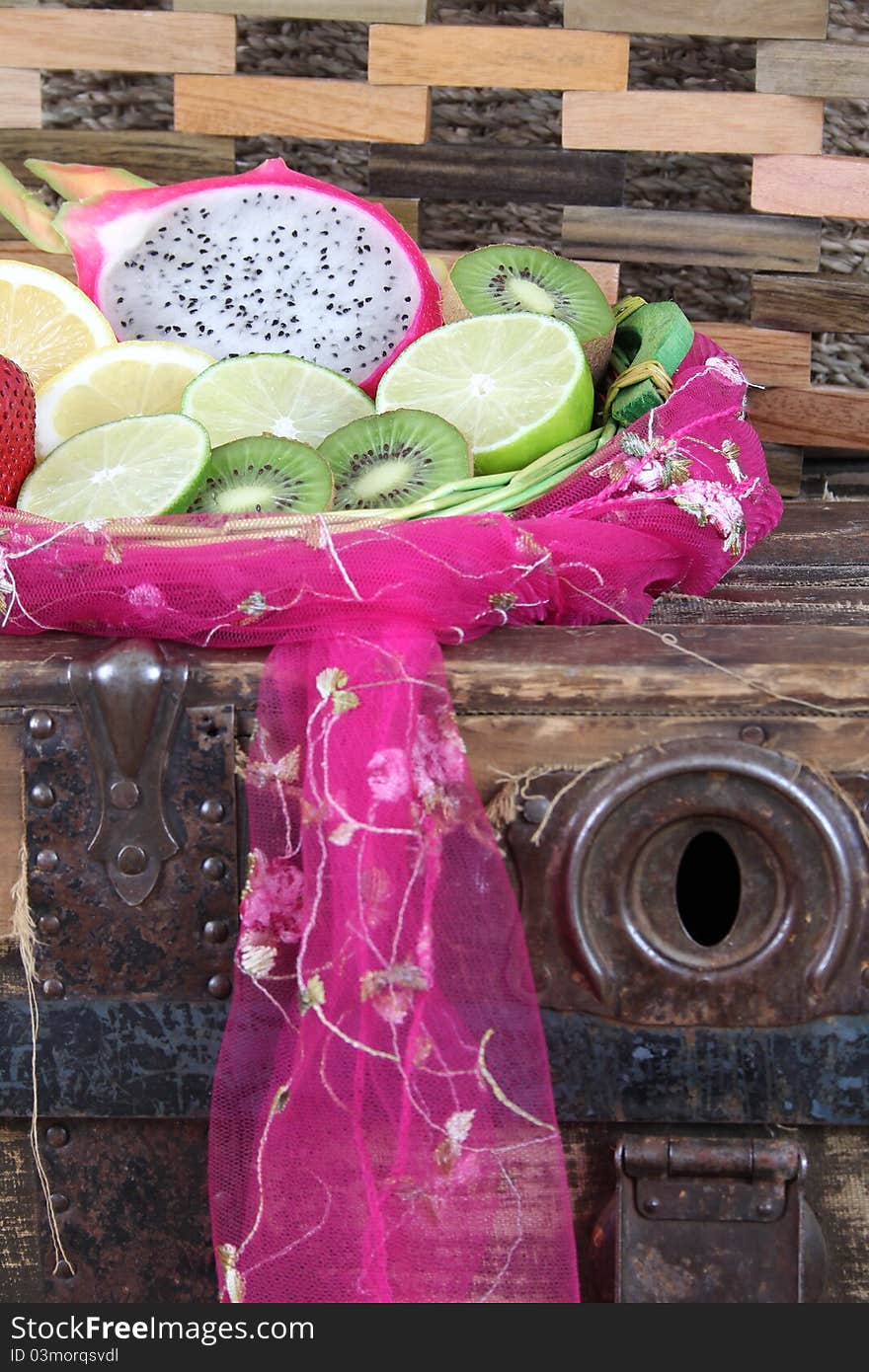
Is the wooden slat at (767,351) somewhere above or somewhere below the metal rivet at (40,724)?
above

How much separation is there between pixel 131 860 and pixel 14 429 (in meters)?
0.29

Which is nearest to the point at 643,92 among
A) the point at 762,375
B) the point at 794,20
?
the point at 794,20

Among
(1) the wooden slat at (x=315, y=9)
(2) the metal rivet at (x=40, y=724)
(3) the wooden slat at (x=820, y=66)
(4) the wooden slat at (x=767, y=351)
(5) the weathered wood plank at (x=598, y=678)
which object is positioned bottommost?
(2) the metal rivet at (x=40, y=724)

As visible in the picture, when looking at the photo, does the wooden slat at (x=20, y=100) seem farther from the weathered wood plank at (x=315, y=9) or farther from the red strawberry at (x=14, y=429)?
the red strawberry at (x=14, y=429)

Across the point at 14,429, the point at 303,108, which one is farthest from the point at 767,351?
the point at 14,429

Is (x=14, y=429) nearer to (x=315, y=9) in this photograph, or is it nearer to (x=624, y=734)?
(x=624, y=734)

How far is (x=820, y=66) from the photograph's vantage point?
4.55 ft

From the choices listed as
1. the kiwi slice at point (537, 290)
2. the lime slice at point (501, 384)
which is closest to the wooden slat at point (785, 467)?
the kiwi slice at point (537, 290)

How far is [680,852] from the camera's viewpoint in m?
0.77

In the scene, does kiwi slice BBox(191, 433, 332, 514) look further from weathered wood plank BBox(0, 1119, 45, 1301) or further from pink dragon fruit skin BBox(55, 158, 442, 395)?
weathered wood plank BBox(0, 1119, 45, 1301)

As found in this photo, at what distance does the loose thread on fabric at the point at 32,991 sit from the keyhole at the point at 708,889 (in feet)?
1.25

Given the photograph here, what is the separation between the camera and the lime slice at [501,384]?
→ 3.06 ft

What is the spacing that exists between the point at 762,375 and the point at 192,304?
2.17 ft

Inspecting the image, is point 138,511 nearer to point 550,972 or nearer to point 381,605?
point 381,605
